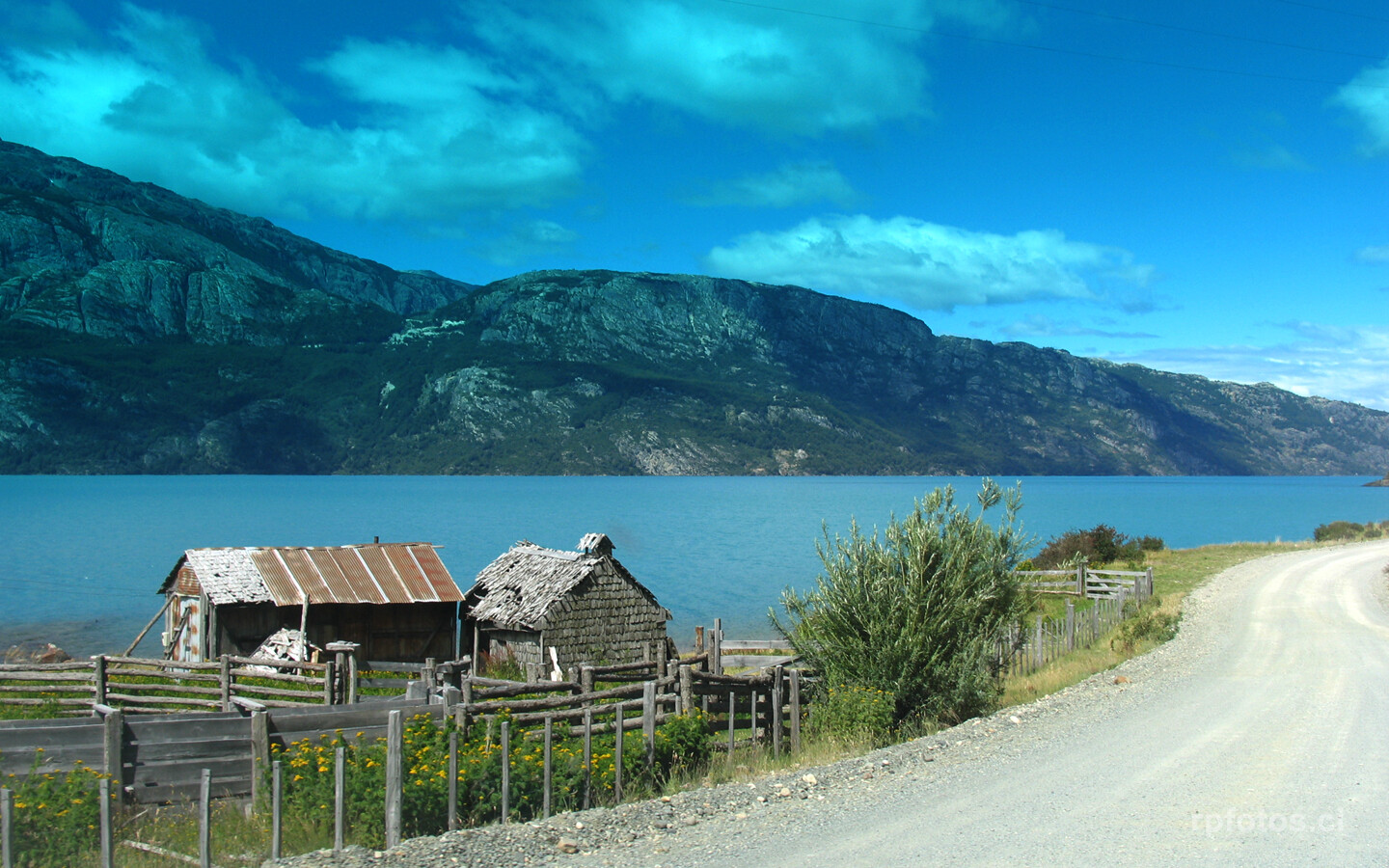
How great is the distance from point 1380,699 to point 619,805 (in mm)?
13715

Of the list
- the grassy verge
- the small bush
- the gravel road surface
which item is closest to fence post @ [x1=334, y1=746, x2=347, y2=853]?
the gravel road surface

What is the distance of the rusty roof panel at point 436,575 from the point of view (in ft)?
93.7

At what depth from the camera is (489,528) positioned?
4171 inches

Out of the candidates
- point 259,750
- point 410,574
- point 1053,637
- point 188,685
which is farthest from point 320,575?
point 1053,637

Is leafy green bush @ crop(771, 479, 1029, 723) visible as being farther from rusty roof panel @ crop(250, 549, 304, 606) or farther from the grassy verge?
rusty roof panel @ crop(250, 549, 304, 606)

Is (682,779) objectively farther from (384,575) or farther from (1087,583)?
(1087,583)

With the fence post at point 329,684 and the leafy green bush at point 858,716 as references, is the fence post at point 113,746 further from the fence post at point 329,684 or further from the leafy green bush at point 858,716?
the leafy green bush at point 858,716

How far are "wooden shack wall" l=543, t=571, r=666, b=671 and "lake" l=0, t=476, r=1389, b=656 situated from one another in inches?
190

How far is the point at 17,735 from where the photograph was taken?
1059cm

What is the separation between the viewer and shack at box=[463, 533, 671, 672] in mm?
27047

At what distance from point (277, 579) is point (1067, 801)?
880 inches

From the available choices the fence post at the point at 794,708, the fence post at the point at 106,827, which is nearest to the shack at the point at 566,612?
the fence post at the point at 794,708

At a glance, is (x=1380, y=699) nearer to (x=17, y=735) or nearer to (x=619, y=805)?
(x=619, y=805)

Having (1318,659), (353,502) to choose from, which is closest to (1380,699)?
(1318,659)
